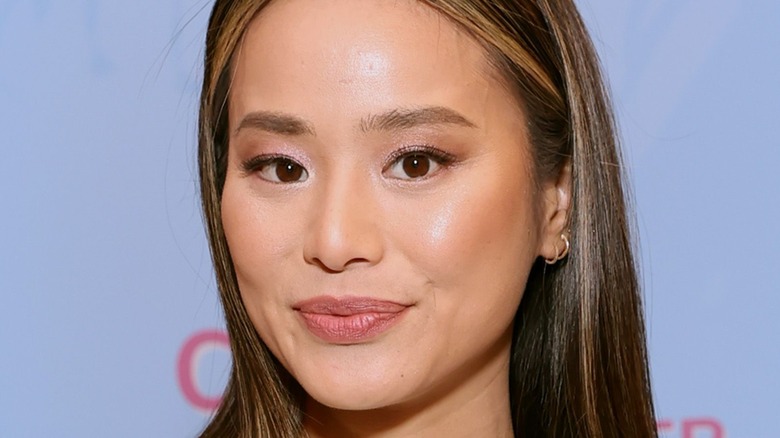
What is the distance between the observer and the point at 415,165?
151cm

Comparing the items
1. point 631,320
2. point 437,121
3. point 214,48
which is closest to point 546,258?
point 631,320

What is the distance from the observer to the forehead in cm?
149

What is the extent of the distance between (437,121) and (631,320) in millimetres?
408

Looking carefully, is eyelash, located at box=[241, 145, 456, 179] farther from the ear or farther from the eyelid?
the ear

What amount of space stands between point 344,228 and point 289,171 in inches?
4.7

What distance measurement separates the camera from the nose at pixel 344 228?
1.45 metres

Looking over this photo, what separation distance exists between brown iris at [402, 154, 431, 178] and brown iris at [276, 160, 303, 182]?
0.11 meters

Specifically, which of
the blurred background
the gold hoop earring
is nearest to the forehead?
the gold hoop earring

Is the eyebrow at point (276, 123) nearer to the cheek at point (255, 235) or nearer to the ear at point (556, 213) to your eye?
the cheek at point (255, 235)

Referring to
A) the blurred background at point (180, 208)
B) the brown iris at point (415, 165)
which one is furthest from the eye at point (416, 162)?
the blurred background at point (180, 208)

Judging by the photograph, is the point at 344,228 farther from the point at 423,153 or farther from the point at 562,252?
the point at 562,252

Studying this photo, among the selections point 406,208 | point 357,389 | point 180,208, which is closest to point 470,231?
point 406,208

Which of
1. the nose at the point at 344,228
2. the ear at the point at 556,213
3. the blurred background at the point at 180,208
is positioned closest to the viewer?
the nose at the point at 344,228

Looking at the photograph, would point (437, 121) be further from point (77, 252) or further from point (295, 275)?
point (77, 252)
